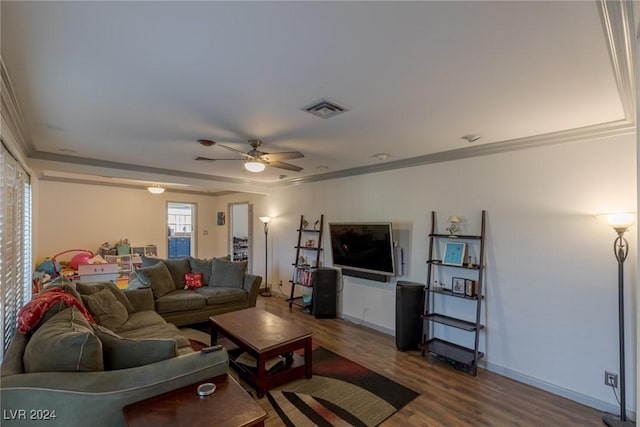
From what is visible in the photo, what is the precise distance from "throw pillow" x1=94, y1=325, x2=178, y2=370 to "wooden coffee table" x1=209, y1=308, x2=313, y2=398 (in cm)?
99

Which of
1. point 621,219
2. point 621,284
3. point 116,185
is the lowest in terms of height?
point 621,284

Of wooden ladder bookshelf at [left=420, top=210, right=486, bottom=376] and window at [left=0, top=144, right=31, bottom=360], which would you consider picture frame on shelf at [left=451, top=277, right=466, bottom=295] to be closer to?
wooden ladder bookshelf at [left=420, top=210, right=486, bottom=376]

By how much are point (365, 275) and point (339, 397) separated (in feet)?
6.60

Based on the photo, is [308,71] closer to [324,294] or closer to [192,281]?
[324,294]

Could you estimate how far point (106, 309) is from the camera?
3.15 metres

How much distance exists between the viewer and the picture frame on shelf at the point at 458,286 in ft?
11.3

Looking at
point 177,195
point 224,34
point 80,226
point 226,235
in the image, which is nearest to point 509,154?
point 224,34

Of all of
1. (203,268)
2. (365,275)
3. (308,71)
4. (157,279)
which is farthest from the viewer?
(203,268)

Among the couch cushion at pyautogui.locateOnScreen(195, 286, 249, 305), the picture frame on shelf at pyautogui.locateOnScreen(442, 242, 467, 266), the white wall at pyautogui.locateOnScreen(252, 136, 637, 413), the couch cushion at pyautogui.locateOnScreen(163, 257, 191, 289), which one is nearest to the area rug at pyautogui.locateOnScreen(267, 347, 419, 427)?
the white wall at pyautogui.locateOnScreen(252, 136, 637, 413)

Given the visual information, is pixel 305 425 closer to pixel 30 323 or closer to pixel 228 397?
pixel 228 397

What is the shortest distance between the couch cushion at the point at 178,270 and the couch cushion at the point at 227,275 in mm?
435

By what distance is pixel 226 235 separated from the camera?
27.1 feet

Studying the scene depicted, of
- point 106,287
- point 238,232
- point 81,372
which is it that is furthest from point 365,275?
point 238,232

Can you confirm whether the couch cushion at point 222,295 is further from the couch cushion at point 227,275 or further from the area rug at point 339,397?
the area rug at point 339,397
